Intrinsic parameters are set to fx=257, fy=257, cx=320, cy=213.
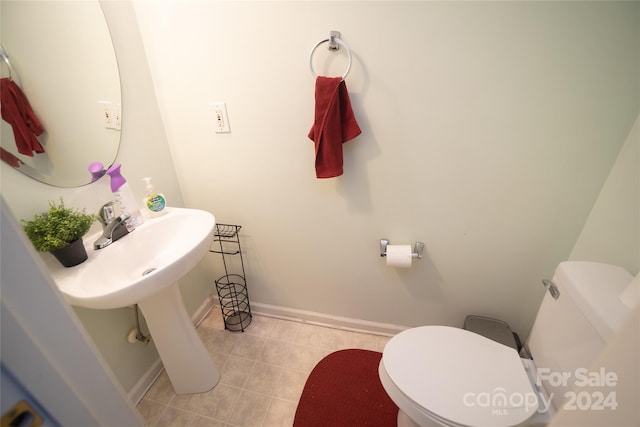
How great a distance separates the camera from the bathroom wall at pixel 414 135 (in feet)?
2.83

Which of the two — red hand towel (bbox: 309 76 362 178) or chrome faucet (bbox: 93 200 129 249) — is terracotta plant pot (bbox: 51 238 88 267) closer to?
chrome faucet (bbox: 93 200 129 249)

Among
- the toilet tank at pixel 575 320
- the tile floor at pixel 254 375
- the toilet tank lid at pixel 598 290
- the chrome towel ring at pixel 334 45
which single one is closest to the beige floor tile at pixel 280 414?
the tile floor at pixel 254 375

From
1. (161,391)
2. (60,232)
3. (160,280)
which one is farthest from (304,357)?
(60,232)

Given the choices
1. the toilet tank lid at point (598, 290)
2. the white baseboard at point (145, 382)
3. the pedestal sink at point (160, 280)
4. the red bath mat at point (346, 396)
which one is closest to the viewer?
the toilet tank lid at point (598, 290)

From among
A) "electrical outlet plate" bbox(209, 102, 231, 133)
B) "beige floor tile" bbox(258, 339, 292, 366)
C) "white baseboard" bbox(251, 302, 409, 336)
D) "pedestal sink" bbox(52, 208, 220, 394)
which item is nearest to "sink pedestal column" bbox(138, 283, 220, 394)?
"pedestal sink" bbox(52, 208, 220, 394)

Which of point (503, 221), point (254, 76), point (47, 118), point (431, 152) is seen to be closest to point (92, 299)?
point (47, 118)

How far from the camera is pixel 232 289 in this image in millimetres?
1744

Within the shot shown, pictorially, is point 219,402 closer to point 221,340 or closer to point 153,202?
point 221,340

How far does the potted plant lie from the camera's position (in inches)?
31.8

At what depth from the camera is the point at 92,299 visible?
0.74 metres

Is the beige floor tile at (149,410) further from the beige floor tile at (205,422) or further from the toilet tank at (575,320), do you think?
the toilet tank at (575,320)

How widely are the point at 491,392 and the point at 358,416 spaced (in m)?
0.62

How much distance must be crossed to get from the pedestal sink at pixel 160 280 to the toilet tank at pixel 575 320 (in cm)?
123

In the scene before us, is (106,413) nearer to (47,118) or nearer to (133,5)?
(47,118)
